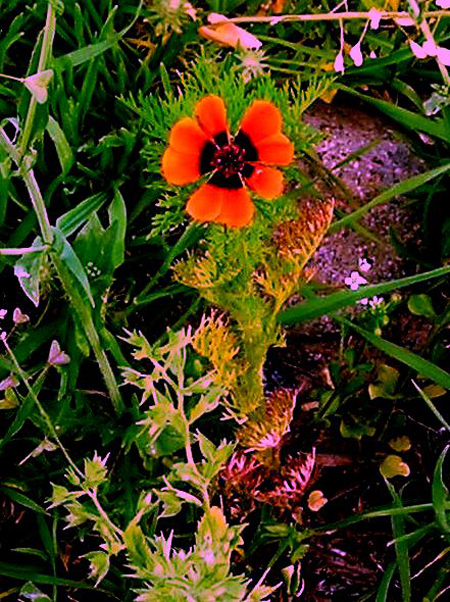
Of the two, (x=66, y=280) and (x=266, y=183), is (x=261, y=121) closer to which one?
(x=266, y=183)

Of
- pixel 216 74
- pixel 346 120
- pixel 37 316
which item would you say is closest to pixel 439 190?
pixel 346 120

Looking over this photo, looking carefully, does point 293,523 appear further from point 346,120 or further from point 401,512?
point 346,120

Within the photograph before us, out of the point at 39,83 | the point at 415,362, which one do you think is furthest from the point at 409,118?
the point at 39,83

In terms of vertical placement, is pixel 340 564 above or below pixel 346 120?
below

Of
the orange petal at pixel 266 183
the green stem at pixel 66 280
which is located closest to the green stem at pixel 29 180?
the green stem at pixel 66 280

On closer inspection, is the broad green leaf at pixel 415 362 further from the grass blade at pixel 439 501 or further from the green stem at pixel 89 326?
the green stem at pixel 89 326
